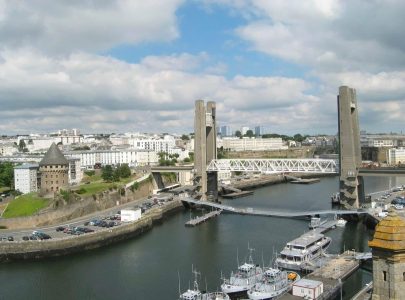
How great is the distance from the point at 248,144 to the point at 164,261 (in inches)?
3557

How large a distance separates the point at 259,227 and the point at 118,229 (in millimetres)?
8388

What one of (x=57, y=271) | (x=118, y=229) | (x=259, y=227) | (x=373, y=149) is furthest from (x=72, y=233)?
(x=373, y=149)

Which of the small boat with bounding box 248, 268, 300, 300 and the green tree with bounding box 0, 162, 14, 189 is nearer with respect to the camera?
the small boat with bounding box 248, 268, 300, 300

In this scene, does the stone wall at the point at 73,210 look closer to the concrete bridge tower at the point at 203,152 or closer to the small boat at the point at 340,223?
the concrete bridge tower at the point at 203,152

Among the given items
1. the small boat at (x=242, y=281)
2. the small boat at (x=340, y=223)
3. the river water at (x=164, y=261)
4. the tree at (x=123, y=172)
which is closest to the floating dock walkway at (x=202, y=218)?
the river water at (x=164, y=261)

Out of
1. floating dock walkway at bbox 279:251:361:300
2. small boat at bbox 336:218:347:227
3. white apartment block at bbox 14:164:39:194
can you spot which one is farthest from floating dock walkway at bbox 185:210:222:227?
white apartment block at bbox 14:164:39:194

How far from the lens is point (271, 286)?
16.2 meters

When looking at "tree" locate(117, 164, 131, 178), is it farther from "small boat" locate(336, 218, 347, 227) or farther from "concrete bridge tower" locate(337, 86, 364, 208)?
"small boat" locate(336, 218, 347, 227)

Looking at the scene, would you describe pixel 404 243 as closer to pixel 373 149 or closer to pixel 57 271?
pixel 57 271

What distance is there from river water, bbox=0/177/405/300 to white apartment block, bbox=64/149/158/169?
A: 28632 millimetres

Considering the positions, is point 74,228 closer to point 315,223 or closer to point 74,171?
point 315,223

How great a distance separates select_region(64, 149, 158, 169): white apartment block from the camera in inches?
2323

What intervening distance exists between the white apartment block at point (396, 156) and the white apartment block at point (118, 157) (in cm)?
4067

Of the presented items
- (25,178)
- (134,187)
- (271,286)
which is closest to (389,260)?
(271,286)
